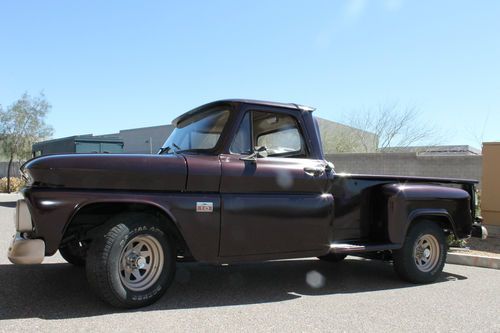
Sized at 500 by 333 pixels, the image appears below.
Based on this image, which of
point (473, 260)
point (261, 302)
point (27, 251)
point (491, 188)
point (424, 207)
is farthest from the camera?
point (491, 188)

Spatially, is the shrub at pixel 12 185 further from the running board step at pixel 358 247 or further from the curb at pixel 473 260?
the running board step at pixel 358 247

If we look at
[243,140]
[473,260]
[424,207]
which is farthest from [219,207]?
[473,260]

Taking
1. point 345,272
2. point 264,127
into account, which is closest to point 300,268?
point 345,272

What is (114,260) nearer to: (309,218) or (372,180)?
(309,218)

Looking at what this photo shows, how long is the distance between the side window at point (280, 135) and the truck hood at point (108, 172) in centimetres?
116

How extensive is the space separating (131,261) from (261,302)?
146cm

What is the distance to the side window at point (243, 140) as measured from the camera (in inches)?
203

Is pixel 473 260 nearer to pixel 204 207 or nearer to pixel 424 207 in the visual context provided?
pixel 424 207

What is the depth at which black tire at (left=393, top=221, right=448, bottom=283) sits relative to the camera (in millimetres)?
6266

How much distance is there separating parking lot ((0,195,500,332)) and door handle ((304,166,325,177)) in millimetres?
1377

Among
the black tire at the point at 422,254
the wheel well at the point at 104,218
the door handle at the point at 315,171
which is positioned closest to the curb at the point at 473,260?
the black tire at the point at 422,254

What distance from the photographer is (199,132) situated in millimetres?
5457

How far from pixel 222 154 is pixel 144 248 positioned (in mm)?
1241

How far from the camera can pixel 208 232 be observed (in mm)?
4758
